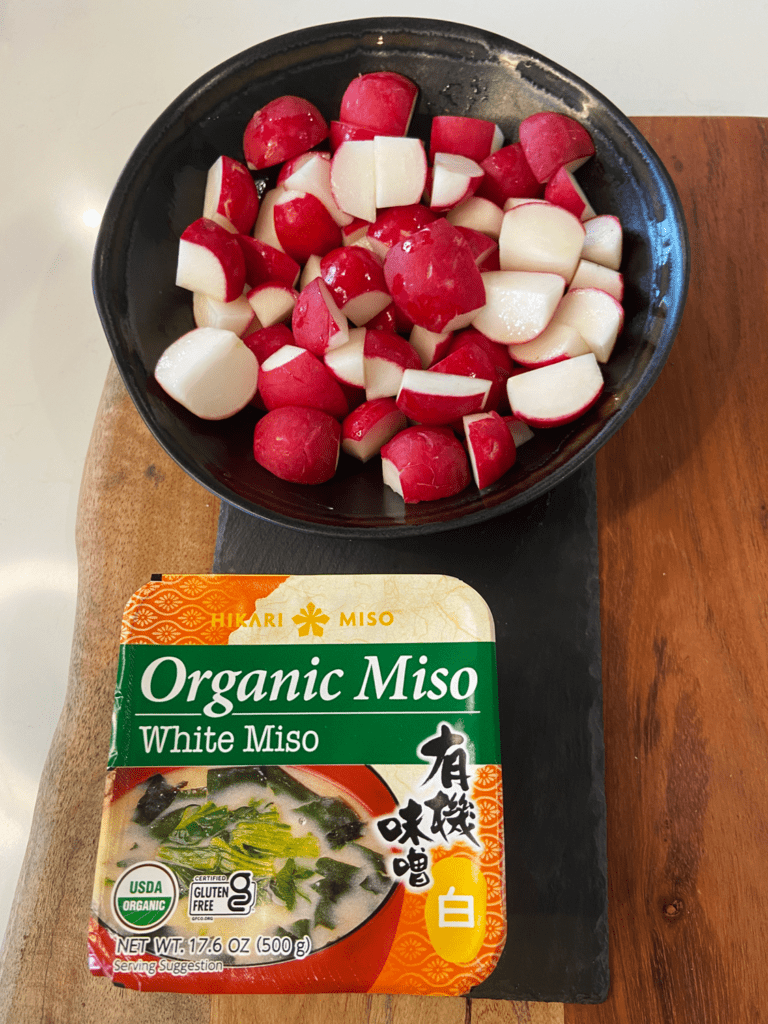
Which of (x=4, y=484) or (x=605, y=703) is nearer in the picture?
(x=605, y=703)

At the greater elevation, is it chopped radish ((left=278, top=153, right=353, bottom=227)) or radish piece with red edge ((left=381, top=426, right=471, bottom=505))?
chopped radish ((left=278, top=153, right=353, bottom=227))

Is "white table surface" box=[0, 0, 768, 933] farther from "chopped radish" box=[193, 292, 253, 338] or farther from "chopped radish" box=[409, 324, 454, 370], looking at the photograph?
"chopped radish" box=[409, 324, 454, 370]

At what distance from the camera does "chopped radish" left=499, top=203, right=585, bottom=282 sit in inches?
32.8

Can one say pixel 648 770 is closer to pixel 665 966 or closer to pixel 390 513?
pixel 665 966

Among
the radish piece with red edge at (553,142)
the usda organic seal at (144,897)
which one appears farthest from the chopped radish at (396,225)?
the usda organic seal at (144,897)

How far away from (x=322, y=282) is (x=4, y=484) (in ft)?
3.08

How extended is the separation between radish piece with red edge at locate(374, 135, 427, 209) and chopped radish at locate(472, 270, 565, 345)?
131mm

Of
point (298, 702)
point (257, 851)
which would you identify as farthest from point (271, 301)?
point (257, 851)

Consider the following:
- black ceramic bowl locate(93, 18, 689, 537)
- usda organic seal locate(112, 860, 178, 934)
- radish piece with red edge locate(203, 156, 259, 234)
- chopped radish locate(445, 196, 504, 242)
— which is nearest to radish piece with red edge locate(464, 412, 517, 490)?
black ceramic bowl locate(93, 18, 689, 537)

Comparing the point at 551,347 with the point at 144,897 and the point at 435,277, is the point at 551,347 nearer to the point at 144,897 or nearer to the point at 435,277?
the point at 435,277

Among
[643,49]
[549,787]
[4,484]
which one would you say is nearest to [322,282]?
[549,787]

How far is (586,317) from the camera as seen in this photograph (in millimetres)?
824

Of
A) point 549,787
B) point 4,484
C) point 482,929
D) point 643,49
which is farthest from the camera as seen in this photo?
point 643,49

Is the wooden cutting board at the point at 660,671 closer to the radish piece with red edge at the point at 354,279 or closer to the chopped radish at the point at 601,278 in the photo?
the chopped radish at the point at 601,278
